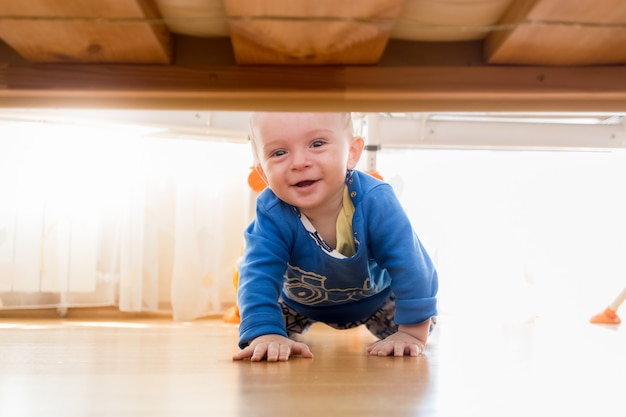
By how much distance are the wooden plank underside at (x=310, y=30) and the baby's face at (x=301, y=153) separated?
50 cm

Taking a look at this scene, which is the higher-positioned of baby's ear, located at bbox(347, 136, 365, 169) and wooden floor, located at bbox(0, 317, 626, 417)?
baby's ear, located at bbox(347, 136, 365, 169)

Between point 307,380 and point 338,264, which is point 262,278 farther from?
point 307,380

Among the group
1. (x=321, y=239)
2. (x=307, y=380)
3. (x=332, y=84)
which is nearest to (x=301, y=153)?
(x=321, y=239)

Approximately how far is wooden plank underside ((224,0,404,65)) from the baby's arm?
0.61 meters

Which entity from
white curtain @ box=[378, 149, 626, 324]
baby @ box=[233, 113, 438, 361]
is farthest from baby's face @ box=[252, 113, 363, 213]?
white curtain @ box=[378, 149, 626, 324]

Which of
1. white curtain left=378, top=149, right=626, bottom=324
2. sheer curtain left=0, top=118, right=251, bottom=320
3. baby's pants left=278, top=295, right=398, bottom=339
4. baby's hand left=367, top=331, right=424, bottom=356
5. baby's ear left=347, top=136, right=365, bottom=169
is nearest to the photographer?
baby's hand left=367, top=331, right=424, bottom=356

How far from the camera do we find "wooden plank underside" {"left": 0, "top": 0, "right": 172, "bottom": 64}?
47cm

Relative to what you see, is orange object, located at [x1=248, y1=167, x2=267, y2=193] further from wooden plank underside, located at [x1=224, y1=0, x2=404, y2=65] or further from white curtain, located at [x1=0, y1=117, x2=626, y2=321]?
wooden plank underside, located at [x1=224, y1=0, x2=404, y2=65]

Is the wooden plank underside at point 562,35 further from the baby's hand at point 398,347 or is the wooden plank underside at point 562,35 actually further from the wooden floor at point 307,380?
the baby's hand at point 398,347

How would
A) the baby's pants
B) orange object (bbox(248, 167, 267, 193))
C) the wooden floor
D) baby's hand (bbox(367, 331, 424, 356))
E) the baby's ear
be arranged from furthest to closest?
orange object (bbox(248, 167, 267, 193)) < the baby's pants < the baby's ear < baby's hand (bbox(367, 331, 424, 356)) < the wooden floor

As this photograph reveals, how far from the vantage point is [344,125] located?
1126 millimetres

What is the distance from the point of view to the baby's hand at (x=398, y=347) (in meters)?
1.05

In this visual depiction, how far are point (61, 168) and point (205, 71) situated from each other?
1.66 meters

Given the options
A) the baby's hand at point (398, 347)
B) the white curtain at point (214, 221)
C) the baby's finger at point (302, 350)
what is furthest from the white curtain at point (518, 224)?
the baby's finger at point (302, 350)
